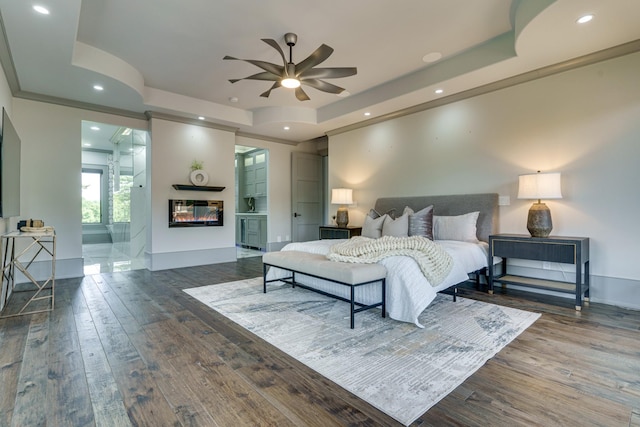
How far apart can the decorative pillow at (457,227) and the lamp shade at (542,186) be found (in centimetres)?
69

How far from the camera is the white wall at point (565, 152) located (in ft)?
10.5

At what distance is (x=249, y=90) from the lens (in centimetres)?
497

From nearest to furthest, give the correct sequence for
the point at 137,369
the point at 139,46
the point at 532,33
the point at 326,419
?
1. the point at 326,419
2. the point at 137,369
3. the point at 532,33
4. the point at 139,46

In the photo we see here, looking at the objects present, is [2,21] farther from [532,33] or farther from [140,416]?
[532,33]

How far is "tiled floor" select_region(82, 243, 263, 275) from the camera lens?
5.46 m

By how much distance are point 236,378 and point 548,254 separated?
3.32 m

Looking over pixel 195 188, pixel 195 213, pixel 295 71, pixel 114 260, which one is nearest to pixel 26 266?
pixel 114 260

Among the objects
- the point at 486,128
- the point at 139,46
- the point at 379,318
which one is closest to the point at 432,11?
the point at 486,128

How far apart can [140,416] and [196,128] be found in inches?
205

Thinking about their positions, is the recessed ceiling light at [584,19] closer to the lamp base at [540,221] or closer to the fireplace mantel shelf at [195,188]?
the lamp base at [540,221]

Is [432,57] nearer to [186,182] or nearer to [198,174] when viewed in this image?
[198,174]

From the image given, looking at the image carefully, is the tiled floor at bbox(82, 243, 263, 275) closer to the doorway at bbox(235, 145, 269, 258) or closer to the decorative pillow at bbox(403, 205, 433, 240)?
the doorway at bbox(235, 145, 269, 258)

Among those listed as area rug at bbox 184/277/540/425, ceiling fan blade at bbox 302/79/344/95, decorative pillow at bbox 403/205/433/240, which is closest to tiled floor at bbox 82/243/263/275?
area rug at bbox 184/277/540/425

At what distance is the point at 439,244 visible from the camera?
12.0 feet
